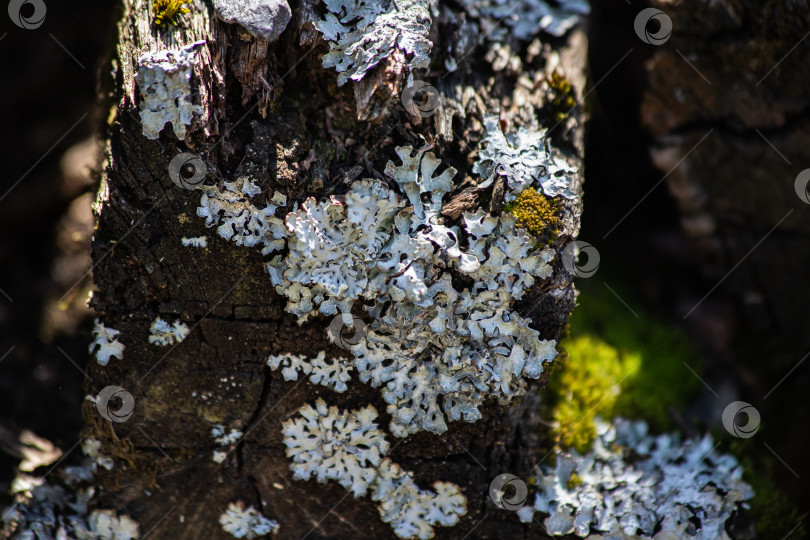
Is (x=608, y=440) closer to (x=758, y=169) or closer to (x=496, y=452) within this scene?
(x=496, y=452)

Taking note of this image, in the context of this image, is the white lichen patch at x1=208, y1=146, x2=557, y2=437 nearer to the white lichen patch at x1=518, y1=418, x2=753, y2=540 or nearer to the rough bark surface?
the white lichen patch at x1=518, y1=418, x2=753, y2=540

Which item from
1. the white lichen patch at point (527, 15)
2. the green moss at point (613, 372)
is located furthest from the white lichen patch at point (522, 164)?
the green moss at point (613, 372)

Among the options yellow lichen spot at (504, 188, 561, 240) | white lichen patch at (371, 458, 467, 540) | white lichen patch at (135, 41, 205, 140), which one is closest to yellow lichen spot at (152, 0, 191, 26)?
white lichen patch at (135, 41, 205, 140)

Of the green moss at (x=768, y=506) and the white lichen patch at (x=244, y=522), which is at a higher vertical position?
the green moss at (x=768, y=506)

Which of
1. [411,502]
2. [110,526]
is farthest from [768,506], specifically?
[110,526]

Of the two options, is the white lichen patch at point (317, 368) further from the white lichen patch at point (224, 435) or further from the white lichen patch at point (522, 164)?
the white lichen patch at point (522, 164)
